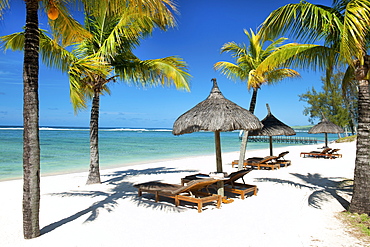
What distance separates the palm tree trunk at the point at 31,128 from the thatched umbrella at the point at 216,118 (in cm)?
323

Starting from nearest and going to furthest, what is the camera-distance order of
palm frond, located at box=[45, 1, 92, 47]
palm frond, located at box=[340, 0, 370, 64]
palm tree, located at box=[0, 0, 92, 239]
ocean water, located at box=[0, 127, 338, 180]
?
1. palm tree, located at box=[0, 0, 92, 239]
2. palm frond, located at box=[340, 0, 370, 64]
3. palm frond, located at box=[45, 1, 92, 47]
4. ocean water, located at box=[0, 127, 338, 180]

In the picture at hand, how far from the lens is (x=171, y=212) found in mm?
5785

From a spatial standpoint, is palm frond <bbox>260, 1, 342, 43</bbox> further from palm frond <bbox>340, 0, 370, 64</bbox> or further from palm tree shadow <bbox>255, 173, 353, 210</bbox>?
palm tree shadow <bbox>255, 173, 353, 210</bbox>

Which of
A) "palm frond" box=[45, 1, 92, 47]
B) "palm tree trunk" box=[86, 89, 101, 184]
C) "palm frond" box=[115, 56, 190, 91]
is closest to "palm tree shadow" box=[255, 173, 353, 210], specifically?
"palm frond" box=[115, 56, 190, 91]

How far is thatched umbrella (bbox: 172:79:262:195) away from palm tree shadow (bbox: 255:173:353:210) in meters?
2.13

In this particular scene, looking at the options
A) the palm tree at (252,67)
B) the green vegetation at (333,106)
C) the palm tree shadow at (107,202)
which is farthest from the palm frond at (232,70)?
the green vegetation at (333,106)

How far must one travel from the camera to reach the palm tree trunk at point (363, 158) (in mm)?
5117

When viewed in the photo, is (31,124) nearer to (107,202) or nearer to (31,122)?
(31,122)

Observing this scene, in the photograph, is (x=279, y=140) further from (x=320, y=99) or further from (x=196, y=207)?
(x=196, y=207)

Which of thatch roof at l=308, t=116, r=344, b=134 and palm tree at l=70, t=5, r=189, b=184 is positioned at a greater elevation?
palm tree at l=70, t=5, r=189, b=184

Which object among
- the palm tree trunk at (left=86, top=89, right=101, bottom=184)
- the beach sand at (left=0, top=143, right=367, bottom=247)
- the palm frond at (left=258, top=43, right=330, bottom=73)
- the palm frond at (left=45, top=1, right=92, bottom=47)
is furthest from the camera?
the palm tree trunk at (left=86, top=89, right=101, bottom=184)

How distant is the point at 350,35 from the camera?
4.76 metres

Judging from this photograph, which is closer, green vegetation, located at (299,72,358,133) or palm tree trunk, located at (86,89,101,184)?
palm tree trunk, located at (86,89,101,184)

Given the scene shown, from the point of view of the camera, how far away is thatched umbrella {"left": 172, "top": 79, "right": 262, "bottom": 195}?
623 cm
